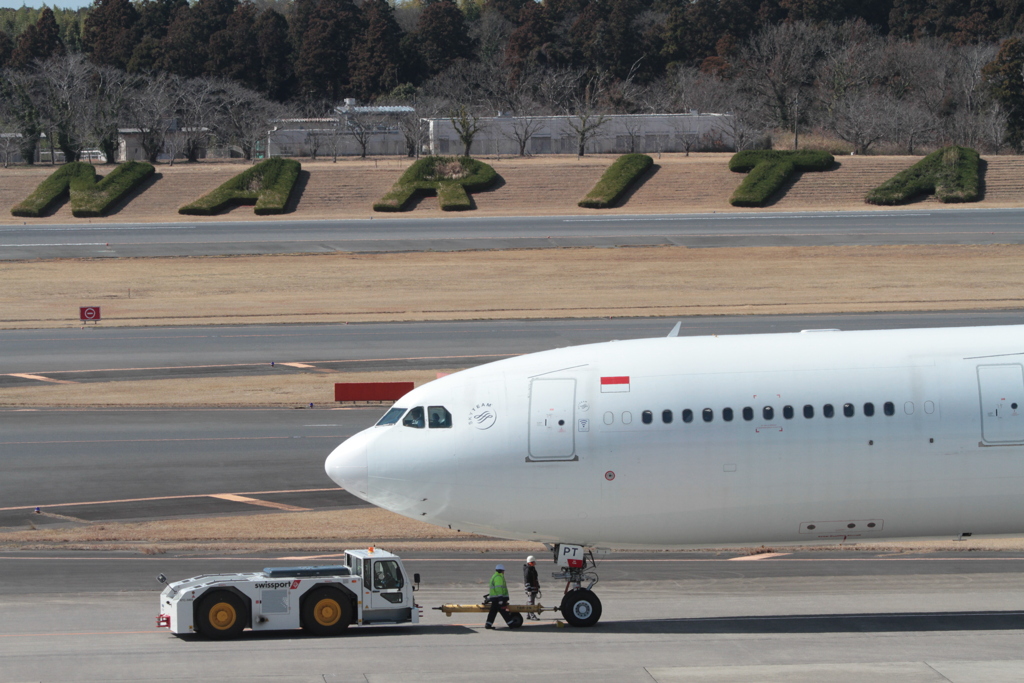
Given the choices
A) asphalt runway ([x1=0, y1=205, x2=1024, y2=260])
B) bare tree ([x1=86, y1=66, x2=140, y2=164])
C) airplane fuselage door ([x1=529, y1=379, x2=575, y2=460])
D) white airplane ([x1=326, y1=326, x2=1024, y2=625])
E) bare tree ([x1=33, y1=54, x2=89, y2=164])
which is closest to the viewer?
white airplane ([x1=326, y1=326, x2=1024, y2=625])

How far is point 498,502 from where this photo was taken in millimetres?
22078

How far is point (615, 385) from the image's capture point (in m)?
21.9

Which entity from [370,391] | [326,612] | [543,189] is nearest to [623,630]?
[326,612]

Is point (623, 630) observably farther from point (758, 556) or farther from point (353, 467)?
point (758, 556)

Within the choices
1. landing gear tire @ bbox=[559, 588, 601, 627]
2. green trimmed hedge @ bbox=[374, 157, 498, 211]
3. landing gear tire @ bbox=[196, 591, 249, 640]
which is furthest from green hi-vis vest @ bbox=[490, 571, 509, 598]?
green trimmed hedge @ bbox=[374, 157, 498, 211]

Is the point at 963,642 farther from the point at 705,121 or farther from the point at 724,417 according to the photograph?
the point at 705,121

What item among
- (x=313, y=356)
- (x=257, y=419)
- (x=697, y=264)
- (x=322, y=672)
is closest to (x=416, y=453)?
(x=322, y=672)

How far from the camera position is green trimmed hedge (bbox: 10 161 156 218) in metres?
125

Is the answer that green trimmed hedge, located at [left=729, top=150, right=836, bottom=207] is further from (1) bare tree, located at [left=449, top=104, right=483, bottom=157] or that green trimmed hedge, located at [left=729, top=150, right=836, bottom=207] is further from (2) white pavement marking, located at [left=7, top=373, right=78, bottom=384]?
(2) white pavement marking, located at [left=7, top=373, right=78, bottom=384]

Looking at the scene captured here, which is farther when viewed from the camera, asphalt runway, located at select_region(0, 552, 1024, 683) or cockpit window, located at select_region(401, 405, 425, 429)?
cockpit window, located at select_region(401, 405, 425, 429)

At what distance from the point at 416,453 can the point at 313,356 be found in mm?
36230

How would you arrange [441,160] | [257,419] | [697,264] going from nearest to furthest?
[257,419] → [697,264] → [441,160]

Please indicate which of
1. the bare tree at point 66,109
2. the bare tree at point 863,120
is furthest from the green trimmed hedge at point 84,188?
the bare tree at point 863,120

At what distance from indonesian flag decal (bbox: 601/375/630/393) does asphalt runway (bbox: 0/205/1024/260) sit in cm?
7275
